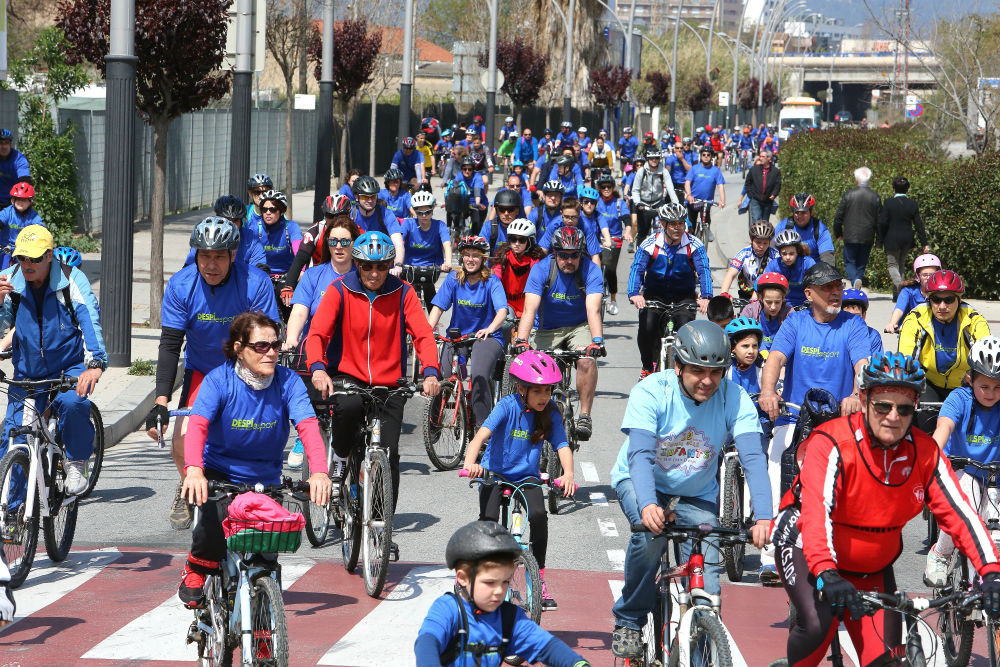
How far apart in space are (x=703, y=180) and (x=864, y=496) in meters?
21.1

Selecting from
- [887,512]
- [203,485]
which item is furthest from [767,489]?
[203,485]

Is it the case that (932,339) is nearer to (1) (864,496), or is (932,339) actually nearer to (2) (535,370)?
(2) (535,370)

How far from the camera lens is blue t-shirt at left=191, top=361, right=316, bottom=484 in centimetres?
650

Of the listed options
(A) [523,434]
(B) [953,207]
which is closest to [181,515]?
(A) [523,434]

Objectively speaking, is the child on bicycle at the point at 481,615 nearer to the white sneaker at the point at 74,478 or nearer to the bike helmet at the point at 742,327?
the white sneaker at the point at 74,478

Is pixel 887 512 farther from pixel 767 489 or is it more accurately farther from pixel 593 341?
pixel 593 341

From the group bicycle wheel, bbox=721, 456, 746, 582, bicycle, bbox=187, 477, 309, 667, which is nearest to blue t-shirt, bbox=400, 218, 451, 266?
bicycle wheel, bbox=721, 456, 746, 582

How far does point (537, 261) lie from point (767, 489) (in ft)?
23.7

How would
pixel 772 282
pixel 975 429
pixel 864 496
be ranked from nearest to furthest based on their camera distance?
pixel 864 496, pixel 975 429, pixel 772 282

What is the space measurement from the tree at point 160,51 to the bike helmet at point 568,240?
6.68m

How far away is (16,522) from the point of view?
8.48 meters

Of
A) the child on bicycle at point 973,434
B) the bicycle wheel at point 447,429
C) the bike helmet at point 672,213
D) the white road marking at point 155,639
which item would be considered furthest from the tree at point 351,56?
the child on bicycle at point 973,434

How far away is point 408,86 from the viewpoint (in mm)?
30719

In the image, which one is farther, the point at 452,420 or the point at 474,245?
the point at 474,245
